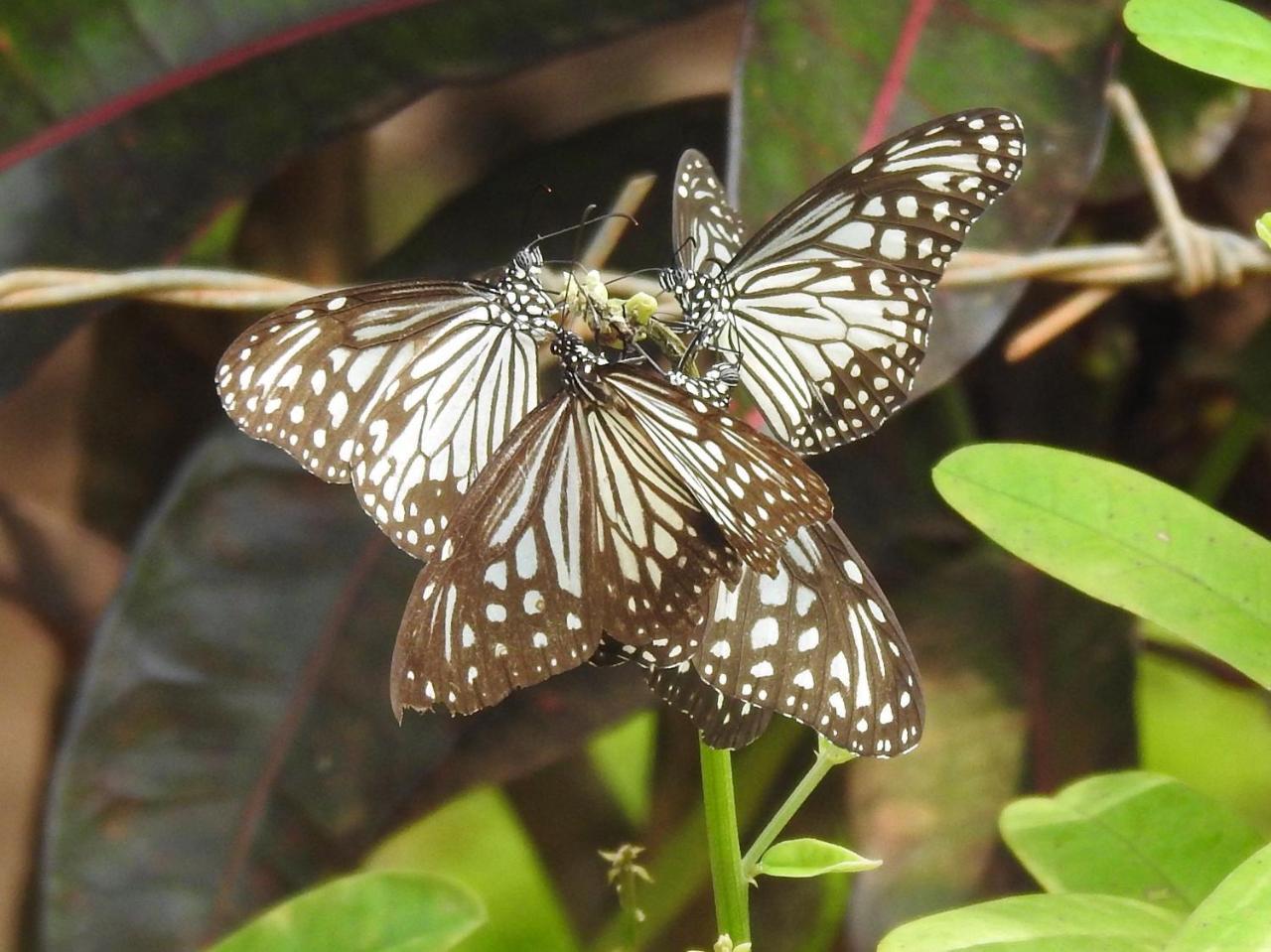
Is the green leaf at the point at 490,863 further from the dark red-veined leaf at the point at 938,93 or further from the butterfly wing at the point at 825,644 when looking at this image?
the butterfly wing at the point at 825,644

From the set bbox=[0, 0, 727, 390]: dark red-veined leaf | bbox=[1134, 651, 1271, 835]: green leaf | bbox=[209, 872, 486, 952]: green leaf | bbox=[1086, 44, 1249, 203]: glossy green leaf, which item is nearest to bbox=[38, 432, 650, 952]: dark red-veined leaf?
bbox=[0, 0, 727, 390]: dark red-veined leaf

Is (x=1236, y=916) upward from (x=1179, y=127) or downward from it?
downward

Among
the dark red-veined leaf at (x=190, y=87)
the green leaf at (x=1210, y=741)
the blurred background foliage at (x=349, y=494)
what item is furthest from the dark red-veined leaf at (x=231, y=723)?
the green leaf at (x=1210, y=741)

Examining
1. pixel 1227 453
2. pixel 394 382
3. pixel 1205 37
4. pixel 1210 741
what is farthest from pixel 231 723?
pixel 1210 741

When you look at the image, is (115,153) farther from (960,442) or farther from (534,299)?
(960,442)

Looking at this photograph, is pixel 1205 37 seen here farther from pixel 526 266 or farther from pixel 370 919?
pixel 370 919

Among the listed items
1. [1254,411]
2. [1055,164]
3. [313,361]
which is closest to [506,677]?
[313,361]
